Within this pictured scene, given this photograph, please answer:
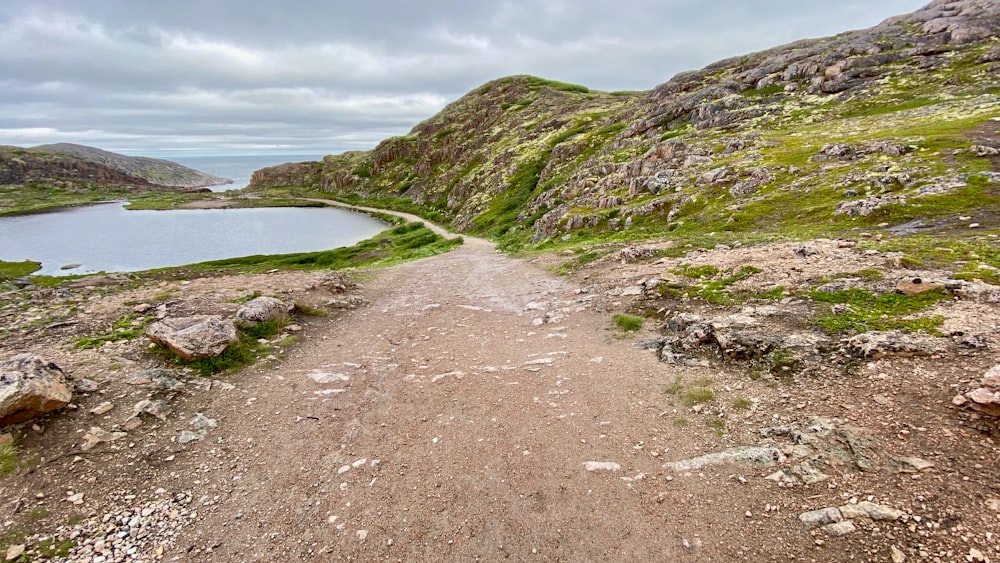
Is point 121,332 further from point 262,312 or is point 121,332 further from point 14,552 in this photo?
point 14,552

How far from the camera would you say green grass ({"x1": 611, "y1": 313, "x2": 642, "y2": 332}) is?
49.0 feet

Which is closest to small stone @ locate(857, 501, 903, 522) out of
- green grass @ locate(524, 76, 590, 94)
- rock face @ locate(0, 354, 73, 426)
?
rock face @ locate(0, 354, 73, 426)

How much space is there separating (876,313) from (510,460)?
1058 centimetres

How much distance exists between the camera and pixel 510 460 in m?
8.87

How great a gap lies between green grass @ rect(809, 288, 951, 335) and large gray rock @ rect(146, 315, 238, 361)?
17.8 m

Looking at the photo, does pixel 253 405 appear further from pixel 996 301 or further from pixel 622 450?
pixel 996 301

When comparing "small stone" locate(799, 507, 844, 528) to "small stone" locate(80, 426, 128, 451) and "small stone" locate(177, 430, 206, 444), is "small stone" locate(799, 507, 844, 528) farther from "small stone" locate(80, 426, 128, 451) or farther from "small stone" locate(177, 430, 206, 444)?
"small stone" locate(80, 426, 128, 451)

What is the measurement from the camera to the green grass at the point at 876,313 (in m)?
10.4

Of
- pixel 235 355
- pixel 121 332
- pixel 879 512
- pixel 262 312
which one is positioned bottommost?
pixel 235 355

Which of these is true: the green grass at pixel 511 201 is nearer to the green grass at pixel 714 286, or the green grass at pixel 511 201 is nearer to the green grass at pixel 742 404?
the green grass at pixel 714 286

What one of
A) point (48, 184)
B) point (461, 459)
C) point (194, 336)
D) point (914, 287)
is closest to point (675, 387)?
point (461, 459)

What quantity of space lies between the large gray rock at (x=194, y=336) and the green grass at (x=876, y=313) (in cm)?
→ 1779

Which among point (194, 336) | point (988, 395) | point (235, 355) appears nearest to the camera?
point (988, 395)

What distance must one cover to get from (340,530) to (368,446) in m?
2.37
